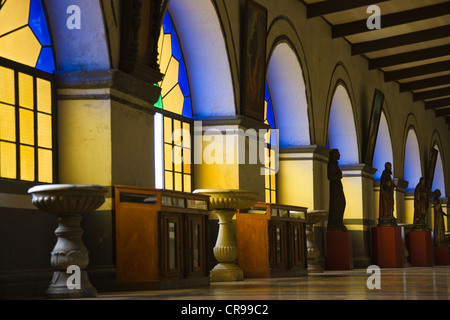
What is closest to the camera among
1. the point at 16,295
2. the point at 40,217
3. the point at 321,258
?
the point at 16,295

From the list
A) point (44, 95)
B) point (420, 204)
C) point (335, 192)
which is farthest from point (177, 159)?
point (420, 204)

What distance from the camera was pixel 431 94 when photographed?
2680cm

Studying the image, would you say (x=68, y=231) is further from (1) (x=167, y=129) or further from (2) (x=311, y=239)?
(2) (x=311, y=239)

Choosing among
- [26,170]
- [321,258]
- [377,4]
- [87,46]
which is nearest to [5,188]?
[26,170]

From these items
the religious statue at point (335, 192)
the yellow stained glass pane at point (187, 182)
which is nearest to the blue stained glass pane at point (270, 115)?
the religious statue at point (335, 192)

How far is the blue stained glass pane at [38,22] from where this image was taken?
979 cm

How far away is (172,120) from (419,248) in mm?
11134

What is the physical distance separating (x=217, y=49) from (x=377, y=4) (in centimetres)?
583

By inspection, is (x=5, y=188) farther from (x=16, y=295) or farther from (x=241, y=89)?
(x=241, y=89)

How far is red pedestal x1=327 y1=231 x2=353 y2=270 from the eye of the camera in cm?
1761

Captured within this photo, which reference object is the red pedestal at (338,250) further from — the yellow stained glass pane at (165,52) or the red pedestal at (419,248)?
the yellow stained glass pane at (165,52)

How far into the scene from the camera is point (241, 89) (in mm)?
13930

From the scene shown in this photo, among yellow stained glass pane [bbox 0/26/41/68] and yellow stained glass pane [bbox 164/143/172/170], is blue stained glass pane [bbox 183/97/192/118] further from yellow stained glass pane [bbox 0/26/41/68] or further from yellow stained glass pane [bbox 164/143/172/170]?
yellow stained glass pane [bbox 0/26/41/68]
